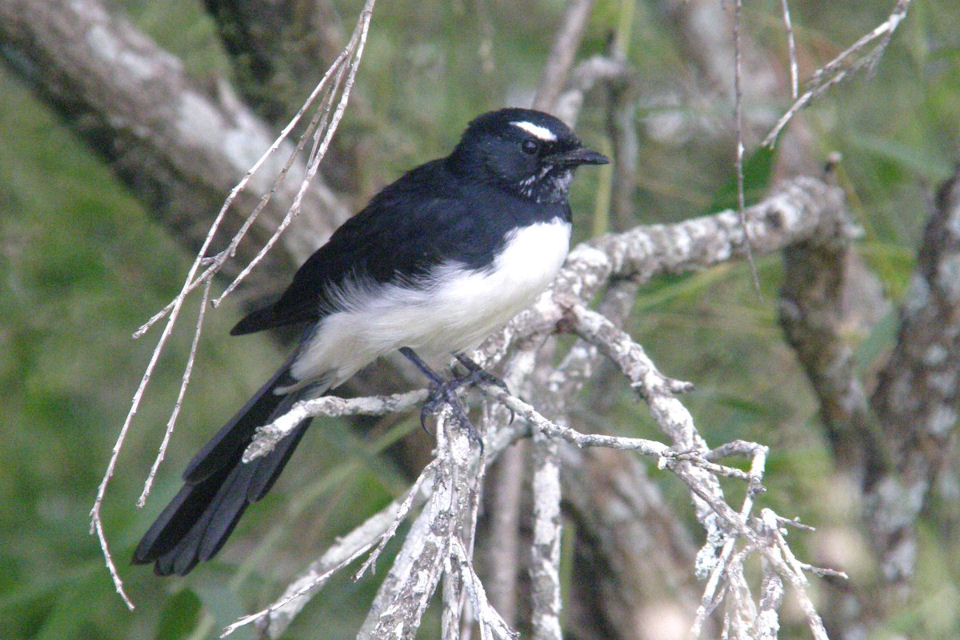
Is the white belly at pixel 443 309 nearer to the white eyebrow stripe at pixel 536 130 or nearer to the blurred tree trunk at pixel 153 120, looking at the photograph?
the white eyebrow stripe at pixel 536 130

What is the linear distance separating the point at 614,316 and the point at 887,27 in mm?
1167

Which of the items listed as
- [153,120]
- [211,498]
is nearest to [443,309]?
[211,498]

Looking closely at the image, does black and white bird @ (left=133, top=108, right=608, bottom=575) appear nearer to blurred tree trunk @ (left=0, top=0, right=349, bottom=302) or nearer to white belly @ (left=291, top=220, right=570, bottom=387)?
white belly @ (left=291, top=220, right=570, bottom=387)

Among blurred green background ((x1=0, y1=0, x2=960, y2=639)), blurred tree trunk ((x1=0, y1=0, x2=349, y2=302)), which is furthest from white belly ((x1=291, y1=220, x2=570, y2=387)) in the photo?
blurred tree trunk ((x1=0, y1=0, x2=349, y2=302))

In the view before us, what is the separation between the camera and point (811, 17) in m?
4.75

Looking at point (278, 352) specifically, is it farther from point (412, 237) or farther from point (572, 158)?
point (572, 158)

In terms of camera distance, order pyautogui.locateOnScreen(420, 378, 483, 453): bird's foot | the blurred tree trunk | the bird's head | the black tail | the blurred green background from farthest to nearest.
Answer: the blurred green background
the blurred tree trunk
the bird's head
the black tail
pyautogui.locateOnScreen(420, 378, 483, 453): bird's foot

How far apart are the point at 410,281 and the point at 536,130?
486mm

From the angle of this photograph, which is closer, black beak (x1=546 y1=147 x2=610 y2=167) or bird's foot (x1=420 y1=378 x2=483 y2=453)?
bird's foot (x1=420 y1=378 x2=483 y2=453)

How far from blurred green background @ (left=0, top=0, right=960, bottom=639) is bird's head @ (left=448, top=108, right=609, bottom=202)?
0.67m

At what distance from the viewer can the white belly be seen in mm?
2209

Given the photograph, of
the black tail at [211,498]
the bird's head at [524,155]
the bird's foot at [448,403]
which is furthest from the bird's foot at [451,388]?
the bird's head at [524,155]

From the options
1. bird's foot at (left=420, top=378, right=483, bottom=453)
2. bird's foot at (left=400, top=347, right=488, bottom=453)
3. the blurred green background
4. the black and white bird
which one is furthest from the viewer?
the blurred green background

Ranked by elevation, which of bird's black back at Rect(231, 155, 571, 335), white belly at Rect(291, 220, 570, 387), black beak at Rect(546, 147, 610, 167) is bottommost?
white belly at Rect(291, 220, 570, 387)
